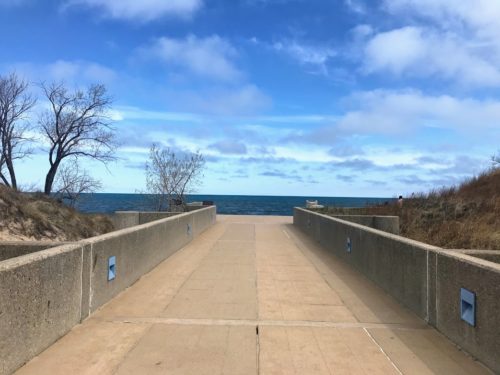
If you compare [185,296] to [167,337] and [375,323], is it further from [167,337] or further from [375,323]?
[375,323]

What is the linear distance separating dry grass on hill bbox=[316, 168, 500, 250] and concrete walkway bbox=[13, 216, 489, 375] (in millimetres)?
4747

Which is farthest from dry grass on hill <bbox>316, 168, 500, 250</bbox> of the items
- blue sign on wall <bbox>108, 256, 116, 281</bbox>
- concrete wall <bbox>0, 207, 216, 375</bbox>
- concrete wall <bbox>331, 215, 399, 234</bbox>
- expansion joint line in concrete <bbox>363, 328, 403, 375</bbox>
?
blue sign on wall <bbox>108, 256, 116, 281</bbox>

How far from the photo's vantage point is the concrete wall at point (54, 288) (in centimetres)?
512

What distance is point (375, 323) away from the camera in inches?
293

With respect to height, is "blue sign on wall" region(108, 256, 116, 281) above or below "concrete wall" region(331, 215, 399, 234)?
below

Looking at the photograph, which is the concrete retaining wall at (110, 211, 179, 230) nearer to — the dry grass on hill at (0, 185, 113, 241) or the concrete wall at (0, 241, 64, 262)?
the dry grass on hill at (0, 185, 113, 241)

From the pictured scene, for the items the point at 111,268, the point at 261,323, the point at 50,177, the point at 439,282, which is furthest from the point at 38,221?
the point at 439,282

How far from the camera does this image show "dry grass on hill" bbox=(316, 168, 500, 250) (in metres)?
14.4

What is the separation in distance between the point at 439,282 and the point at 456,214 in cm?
1474

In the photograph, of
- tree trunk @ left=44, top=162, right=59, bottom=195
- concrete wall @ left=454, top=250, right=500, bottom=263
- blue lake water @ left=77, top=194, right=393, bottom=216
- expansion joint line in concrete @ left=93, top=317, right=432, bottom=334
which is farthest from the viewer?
blue lake water @ left=77, top=194, right=393, bottom=216

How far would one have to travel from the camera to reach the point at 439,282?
6980mm

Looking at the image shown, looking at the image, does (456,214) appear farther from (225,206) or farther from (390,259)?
(225,206)

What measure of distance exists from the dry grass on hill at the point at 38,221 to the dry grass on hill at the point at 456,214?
11.4 metres

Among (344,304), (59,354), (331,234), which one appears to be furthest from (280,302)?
(331,234)
